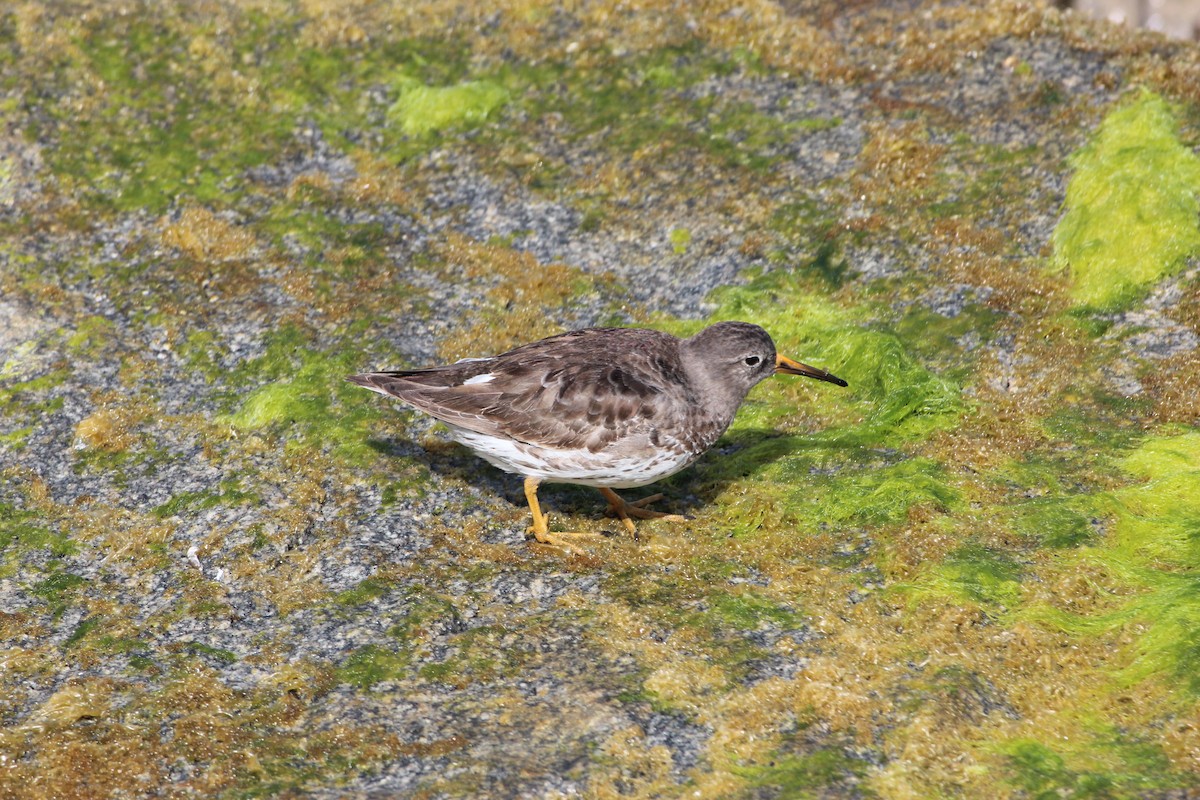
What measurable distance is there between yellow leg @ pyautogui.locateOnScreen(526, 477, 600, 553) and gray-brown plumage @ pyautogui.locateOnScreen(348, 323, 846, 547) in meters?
0.01

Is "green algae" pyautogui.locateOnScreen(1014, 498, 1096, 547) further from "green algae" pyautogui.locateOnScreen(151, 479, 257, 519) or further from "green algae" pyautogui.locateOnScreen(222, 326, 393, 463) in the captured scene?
"green algae" pyautogui.locateOnScreen(151, 479, 257, 519)

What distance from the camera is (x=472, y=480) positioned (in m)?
12.4

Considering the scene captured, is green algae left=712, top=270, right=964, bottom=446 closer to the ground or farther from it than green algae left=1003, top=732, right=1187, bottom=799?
farther from it

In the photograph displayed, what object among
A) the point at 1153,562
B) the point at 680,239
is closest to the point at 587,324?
the point at 680,239

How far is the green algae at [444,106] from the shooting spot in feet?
58.8

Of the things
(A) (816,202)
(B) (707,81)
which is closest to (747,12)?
(B) (707,81)

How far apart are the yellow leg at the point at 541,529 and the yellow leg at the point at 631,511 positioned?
432 millimetres

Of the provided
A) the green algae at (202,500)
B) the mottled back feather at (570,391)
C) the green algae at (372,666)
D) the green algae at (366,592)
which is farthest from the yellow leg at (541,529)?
the green algae at (202,500)

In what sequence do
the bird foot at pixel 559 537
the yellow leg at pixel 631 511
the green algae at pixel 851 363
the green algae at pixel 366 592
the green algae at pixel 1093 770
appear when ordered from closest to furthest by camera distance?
1. the green algae at pixel 1093 770
2. the green algae at pixel 366 592
3. the bird foot at pixel 559 537
4. the yellow leg at pixel 631 511
5. the green algae at pixel 851 363

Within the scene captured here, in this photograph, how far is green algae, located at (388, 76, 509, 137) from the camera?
17922 millimetres

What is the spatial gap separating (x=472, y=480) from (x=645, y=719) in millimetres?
4265

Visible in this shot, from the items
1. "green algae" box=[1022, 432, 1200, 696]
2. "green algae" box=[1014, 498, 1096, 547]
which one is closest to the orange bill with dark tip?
"green algae" box=[1014, 498, 1096, 547]

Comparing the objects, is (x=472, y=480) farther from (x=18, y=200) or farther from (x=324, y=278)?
(x=18, y=200)

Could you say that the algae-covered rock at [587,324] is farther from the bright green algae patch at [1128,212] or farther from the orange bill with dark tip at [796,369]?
the orange bill with dark tip at [796,369]
